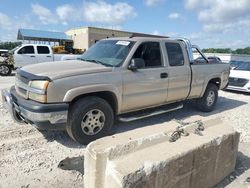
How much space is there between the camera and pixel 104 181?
8.08 feet

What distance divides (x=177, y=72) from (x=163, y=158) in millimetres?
3205

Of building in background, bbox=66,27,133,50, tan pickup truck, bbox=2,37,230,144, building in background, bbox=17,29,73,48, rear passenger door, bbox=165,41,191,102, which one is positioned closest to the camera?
tan pickup truck, bbox=2,37,230,144

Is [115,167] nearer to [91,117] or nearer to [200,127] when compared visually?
[200,127]

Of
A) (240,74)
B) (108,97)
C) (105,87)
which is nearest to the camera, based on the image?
(105,87)

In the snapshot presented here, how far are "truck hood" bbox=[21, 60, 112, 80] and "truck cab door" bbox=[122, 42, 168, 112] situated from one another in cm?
55

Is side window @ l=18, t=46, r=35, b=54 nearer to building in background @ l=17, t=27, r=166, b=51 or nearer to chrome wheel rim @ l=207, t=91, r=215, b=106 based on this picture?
chrome wheel rim @ l=207, t=91, r=215, b=106

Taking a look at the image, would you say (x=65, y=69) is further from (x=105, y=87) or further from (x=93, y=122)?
(x=93, y=122)

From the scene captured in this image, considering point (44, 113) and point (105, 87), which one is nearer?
point (44, 113)

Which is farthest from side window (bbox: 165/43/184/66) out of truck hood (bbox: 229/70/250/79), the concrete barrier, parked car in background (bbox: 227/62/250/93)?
truck hood (bbox: 229/70/250/79)

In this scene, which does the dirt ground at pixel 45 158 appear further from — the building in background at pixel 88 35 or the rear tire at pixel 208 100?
the building in background at pixel 88 35

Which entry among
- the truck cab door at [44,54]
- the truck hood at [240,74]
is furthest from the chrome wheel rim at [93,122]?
the truck cab door at [44,54]

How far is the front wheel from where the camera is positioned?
539 inches

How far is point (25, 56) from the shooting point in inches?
543

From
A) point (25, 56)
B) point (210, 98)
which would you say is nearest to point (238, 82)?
point (210, 98)
